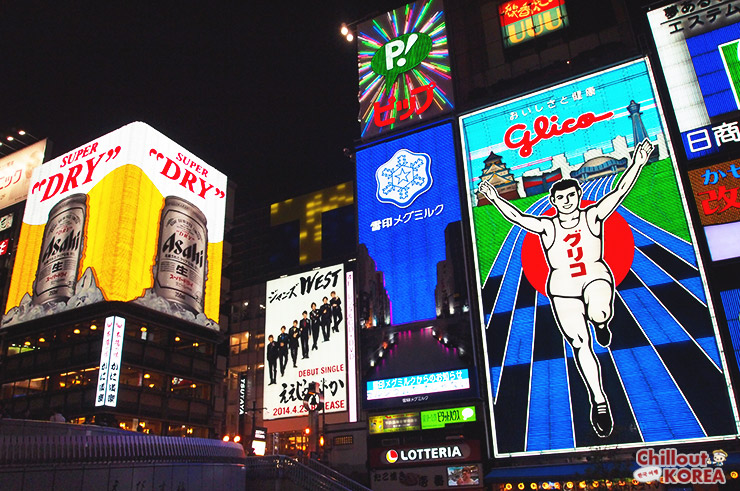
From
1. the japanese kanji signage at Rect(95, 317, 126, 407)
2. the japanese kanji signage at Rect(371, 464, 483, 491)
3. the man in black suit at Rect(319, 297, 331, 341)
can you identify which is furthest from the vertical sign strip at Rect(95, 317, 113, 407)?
the japanese kanji signage at Rect(371, 464, 483, 491)

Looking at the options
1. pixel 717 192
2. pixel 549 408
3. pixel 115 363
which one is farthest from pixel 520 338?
pixel 115 363

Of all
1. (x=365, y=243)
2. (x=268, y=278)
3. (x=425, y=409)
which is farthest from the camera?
(x=268, y=278)

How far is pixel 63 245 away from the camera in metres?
43.6

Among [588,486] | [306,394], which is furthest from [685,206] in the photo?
[306,394]

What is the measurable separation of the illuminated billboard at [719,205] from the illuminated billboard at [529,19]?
14580 mm

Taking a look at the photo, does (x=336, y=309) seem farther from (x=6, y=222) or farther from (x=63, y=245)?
(x=6, y=222)

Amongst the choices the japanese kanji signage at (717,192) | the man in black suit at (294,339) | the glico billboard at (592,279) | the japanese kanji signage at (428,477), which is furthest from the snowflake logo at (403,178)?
the japanese kanji signage at (428,477)

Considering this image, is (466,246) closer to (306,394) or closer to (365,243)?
(365,243)

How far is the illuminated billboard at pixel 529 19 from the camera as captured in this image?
1561 inches

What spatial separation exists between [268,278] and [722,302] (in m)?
36.8

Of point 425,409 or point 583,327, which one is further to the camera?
point 425,409

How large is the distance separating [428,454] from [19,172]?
49.1m

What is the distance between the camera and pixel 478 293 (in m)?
34.3

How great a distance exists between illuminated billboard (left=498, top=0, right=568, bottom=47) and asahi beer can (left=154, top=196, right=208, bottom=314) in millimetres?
26406
